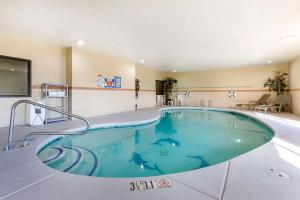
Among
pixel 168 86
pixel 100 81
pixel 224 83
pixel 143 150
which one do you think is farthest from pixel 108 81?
pixel 224 83

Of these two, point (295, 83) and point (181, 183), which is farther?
point (295, 83)

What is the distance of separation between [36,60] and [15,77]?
28.7 inches

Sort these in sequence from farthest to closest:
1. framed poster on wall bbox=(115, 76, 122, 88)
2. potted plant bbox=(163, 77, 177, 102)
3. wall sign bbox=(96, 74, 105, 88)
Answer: potted plant bbox=(163, 77, 177, 102) → framed poster on wall bbox=(115, 76, 122, 88) → wall sign bbox=(96, 74, 105, 88)

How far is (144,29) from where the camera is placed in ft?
12.9

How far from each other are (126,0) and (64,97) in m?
3.93

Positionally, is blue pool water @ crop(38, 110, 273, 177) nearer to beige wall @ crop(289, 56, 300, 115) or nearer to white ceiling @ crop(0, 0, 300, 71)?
white ceiling @ crop(0, 0, 300, 71)

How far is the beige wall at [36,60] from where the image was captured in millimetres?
4258

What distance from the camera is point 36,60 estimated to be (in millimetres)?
4809

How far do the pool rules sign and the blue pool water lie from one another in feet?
2.72

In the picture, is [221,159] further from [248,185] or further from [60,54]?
[60,54]

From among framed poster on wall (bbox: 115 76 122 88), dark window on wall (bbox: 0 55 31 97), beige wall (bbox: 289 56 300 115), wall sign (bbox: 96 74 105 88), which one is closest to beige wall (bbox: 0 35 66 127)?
dark window on wall (bbox: 0 55 31 97)

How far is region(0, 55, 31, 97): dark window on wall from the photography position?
14.3ft

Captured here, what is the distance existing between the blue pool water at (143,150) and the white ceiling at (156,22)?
8.54 feet

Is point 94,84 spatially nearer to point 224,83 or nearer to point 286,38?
point 286,38
